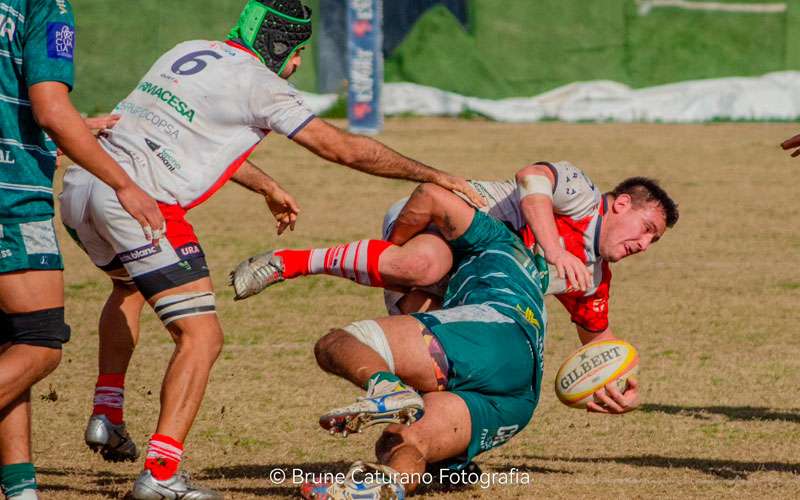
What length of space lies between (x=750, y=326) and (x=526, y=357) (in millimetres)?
4827

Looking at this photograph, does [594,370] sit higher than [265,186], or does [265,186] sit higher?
[265,186]

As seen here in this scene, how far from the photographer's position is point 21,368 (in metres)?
4.95

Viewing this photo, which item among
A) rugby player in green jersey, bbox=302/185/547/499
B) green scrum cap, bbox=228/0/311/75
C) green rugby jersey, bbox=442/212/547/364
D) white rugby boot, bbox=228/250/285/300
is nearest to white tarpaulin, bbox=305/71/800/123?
white rugby boot, bbox=228/250/285/300

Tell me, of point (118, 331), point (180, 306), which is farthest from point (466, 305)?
point (118, 331)

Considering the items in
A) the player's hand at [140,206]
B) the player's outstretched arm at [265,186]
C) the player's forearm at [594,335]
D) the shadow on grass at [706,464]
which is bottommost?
the shadow on grass at [706,464]

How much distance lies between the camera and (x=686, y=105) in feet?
90.7

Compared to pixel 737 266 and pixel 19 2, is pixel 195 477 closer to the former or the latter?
pixel 19 2

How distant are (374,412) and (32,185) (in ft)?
5.27

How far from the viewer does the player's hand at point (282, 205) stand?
6738 millimetres

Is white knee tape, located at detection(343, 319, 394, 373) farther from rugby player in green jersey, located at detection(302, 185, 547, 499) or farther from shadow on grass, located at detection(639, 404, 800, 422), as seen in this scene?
shadow on grass, located at detection(639, 404, 800, 422)

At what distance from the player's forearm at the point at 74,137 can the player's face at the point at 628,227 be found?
113 inches

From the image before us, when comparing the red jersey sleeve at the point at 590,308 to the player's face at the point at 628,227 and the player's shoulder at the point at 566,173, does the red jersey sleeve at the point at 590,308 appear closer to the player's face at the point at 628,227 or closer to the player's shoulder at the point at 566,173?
the player's face at the point at 628,227

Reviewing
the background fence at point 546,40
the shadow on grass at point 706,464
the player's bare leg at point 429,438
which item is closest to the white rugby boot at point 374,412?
the player's bare leg at point 429,438

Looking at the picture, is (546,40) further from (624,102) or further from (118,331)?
(118,331)
